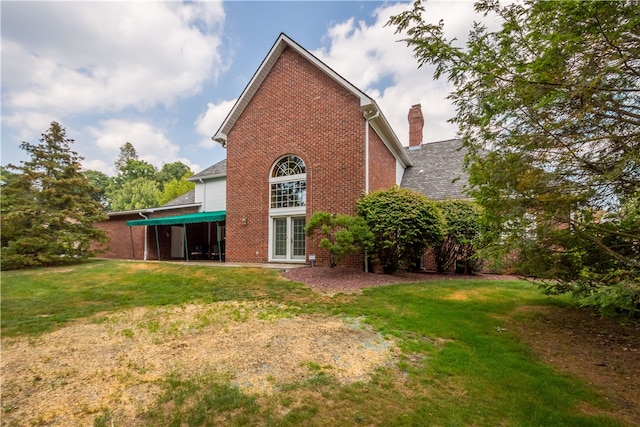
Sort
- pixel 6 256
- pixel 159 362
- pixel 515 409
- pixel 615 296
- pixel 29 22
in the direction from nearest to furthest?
pixel 515 409
pixel 615 296
pixel 159 362
pixel 29 22
pixel 6 256

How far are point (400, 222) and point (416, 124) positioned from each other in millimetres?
13163

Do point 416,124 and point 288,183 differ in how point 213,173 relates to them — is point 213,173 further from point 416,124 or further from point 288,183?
point 416,124

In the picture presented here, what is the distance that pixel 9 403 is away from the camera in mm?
2682

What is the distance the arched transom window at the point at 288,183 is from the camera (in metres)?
12.3

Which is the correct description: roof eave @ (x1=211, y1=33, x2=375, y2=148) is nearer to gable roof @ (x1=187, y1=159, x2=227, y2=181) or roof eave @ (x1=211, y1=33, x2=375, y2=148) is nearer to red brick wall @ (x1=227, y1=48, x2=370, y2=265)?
red brick wall @ (x1=227, y1=48, x2=370, y2=265)

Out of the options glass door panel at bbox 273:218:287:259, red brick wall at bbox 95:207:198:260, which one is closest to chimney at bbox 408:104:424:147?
glass door panel at bbox 273:218:287:259

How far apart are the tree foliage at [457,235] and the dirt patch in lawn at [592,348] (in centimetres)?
490

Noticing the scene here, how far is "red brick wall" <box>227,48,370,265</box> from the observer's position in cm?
1127

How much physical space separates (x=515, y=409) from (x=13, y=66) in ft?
39.4

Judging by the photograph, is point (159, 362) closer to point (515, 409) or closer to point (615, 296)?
point (515, 409)

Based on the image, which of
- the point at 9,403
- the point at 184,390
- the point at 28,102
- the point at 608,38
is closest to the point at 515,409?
the point at 184,390

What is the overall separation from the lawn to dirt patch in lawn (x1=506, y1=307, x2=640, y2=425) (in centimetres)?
12

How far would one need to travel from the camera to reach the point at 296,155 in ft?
40.6

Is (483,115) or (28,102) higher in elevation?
(28,102)
